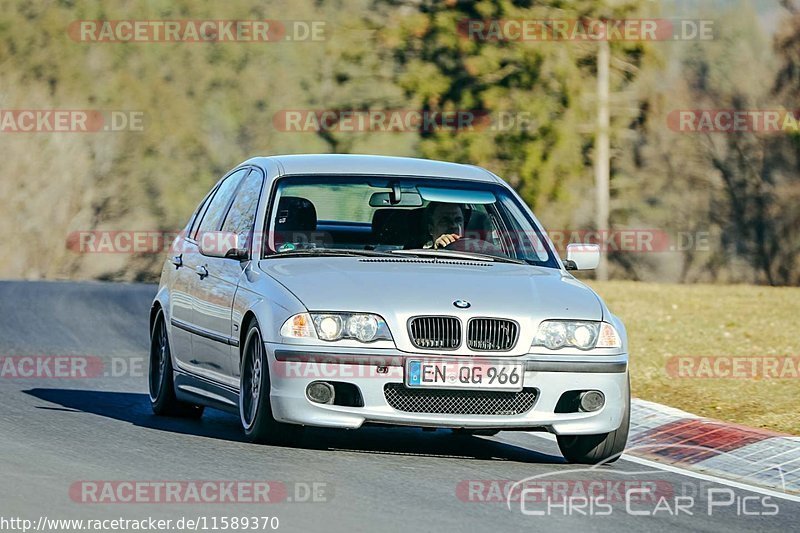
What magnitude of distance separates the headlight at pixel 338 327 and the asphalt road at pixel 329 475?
66 cm

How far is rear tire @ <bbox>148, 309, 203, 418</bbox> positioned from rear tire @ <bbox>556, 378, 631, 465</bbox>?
280 centimetres

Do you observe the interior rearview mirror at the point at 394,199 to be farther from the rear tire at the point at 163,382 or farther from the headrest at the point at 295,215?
the rear tire at the point at 163,382

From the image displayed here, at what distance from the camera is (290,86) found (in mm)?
82000

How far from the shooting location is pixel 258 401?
354 inches

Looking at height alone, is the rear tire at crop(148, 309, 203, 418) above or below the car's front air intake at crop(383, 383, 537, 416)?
below

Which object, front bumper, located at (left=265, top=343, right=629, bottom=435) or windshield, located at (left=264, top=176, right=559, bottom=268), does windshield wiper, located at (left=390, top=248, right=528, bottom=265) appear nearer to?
windshield, located at (left=264, top=176, right=559, bottom=268)

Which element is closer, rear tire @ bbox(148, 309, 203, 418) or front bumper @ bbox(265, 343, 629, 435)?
front bumper @ bbox(265, 343, 629, 435)

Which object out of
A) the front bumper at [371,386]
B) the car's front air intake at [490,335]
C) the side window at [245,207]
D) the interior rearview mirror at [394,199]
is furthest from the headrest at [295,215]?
the car's front air intake at [490,335]

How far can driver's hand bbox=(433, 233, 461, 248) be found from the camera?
33.9 ft

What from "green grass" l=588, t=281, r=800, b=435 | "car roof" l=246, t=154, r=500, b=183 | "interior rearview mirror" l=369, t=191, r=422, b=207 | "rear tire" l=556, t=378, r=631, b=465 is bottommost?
"green grass" l=588, t=281, r=800, b=435

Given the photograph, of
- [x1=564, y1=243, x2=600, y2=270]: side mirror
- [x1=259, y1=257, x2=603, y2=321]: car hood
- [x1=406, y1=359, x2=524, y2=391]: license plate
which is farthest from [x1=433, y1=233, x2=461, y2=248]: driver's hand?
[x1=406, y1=359, x2=524, y2=391]: license plate

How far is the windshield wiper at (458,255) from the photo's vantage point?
9.91 meters

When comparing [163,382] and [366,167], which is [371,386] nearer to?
[366,167]

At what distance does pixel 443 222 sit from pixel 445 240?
0.13 metres
